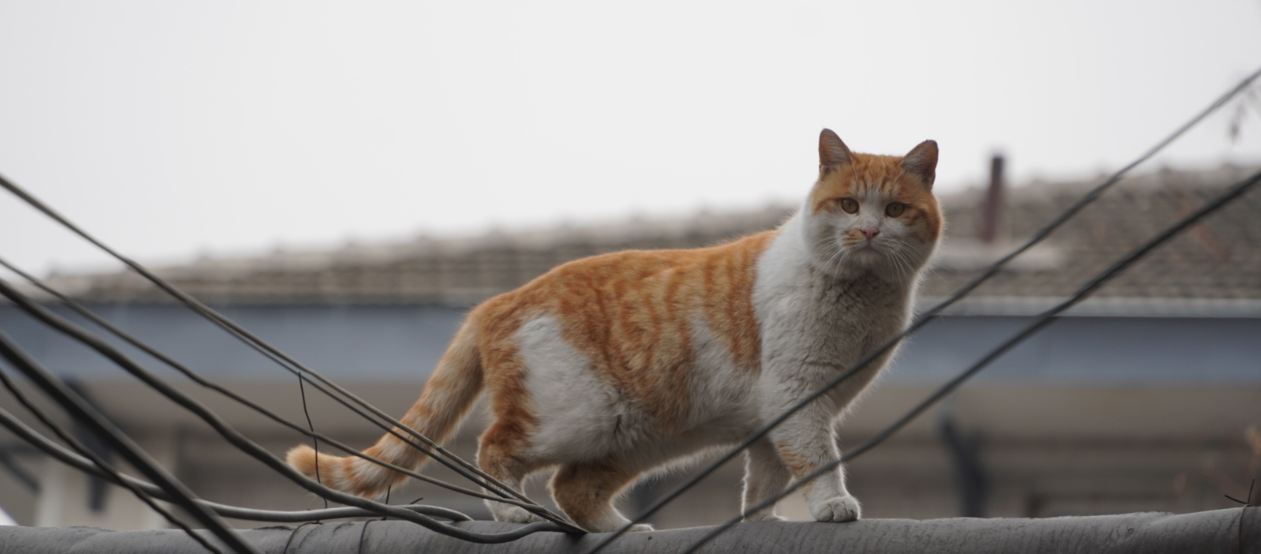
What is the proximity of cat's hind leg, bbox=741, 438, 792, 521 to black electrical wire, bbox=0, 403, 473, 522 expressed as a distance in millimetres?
877

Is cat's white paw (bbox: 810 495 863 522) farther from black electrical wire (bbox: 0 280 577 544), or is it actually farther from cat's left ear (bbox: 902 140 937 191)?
cat's left ear (bbox: 902 140 937 191)

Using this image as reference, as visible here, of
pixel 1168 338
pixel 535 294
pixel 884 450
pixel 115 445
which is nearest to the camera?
pixel 115 445

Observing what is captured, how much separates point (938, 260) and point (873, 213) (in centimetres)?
248

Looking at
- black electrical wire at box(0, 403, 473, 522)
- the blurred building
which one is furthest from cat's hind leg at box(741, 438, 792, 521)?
the blurred building

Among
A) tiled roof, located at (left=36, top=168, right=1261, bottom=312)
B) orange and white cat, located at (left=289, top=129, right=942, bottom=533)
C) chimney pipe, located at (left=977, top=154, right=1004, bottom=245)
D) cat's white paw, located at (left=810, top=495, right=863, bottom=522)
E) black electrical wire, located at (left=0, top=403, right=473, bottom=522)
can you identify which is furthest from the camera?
chimney pipe, located at (left=977, top=154, right=1004, bottom=245)

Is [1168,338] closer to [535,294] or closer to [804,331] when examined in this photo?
[804,331]

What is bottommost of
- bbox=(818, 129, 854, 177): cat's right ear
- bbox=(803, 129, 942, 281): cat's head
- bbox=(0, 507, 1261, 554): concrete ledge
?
bbox=(0, 507, 1261, 554): concrete ledge

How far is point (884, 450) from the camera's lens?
5574 millimetres

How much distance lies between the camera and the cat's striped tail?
7.72 feet

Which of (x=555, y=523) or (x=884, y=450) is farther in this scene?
(x=884, y=450)

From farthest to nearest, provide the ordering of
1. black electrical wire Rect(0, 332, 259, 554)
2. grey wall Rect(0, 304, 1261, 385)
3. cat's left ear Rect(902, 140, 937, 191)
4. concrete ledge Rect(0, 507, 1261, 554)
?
grey wall Rect(0, 304, 1261, 385)
cat's left ear Rect(902, 140, 937, 191)
concrete ledge Rect(0, 507, 1261, 554)
black electrical wire Rect(0, 332, 259, 554)

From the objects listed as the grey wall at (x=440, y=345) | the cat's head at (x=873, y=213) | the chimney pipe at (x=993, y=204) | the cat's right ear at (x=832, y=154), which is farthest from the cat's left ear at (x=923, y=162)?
the chimney pipe at (x=993, y=204)

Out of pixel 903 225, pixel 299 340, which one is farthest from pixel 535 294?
pixel 299 340

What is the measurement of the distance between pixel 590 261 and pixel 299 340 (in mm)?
2821
